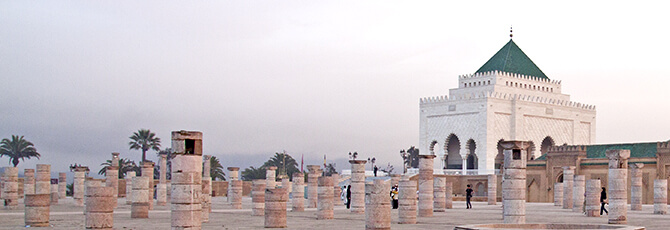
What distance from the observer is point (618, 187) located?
15461mm

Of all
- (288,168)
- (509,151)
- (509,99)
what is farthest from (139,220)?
(288,168)

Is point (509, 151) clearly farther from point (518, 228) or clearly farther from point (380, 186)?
point (518, 228)

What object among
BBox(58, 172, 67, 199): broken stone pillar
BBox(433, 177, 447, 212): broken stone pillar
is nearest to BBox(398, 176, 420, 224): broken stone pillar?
BBox(433, 177, 447, 212): broken stone pillar

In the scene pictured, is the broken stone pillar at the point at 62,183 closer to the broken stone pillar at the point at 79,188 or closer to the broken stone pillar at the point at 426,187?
the broken stone pillar at the point at 79,188

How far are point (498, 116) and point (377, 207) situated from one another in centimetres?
3305

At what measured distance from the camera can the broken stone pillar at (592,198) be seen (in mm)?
18469

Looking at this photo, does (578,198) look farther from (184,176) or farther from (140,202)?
(184,176)

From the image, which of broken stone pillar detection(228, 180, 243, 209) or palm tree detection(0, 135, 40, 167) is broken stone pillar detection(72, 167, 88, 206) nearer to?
broken stone pillar detection(228, 180, 243, 209)

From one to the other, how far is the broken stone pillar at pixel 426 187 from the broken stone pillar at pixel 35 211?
834 centimetres

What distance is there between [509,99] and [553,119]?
11.9 ft

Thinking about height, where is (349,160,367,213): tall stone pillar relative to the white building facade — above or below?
below

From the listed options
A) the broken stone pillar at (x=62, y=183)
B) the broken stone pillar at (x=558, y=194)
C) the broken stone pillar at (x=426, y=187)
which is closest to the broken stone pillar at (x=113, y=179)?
the broken stone pillar at (x=62, y=183)

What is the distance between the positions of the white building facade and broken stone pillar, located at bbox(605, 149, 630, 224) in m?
26.7

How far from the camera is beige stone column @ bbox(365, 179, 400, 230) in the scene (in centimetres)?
1236
